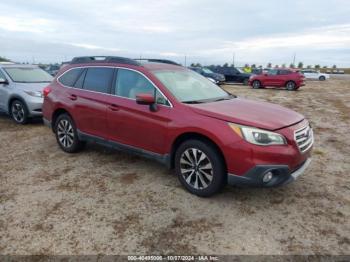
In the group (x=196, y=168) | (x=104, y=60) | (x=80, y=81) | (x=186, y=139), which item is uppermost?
(x=104, y=60)

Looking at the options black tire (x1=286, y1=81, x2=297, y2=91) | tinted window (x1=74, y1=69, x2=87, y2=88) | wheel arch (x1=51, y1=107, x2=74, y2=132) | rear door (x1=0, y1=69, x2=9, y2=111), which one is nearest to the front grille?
tinted window (x1=74, y1=69, x2=87, y2=88)

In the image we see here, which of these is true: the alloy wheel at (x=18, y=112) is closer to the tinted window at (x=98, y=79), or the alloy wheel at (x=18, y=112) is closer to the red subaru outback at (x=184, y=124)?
the red subaru outback at (x=184, y=124)

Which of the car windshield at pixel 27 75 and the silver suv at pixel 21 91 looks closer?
the silver suv at pixel 21 91

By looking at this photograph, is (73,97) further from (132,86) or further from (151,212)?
(151,212)

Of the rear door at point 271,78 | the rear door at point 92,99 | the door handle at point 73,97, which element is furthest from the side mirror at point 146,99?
the rear door at point 271,78

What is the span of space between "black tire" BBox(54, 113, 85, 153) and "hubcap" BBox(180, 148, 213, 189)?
2440 millimetres

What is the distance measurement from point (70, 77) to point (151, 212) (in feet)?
10.7

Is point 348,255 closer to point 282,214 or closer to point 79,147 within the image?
point 282,214

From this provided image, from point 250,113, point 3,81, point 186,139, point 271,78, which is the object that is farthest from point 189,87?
point 271,78

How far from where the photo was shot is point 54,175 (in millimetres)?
4742

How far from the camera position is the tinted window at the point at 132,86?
4.28 m

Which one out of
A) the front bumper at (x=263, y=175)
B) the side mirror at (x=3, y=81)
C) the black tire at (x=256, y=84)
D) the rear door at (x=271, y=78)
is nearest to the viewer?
the front bumper at (x=263, y=175)

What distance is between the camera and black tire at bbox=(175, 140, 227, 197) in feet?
12.2

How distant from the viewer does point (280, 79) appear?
21.5 metres
